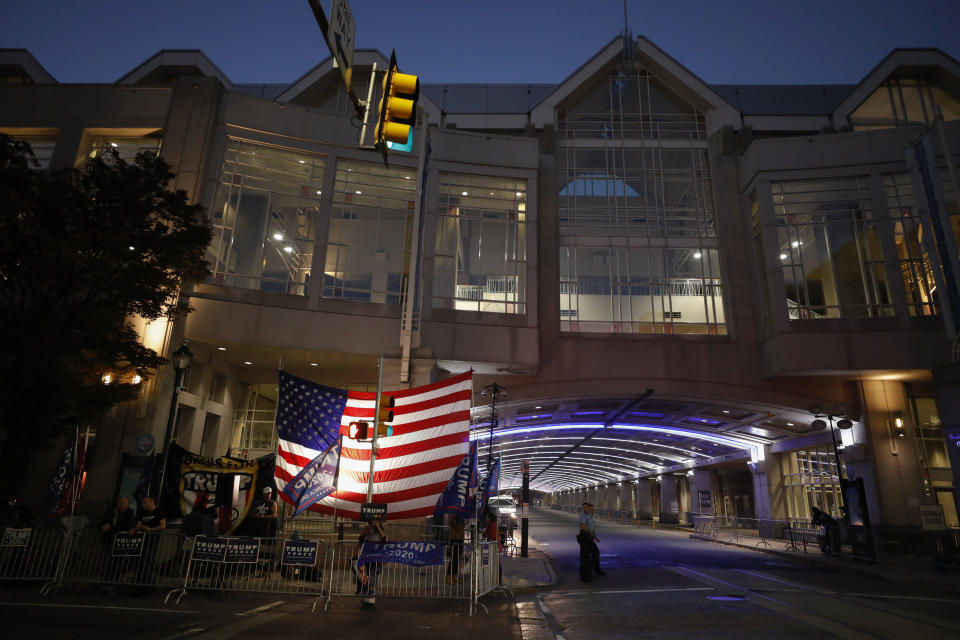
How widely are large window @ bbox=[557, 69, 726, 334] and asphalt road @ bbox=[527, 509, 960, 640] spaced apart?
34.9ft

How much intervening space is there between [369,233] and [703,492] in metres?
33.0

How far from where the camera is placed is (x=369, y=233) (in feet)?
75.6

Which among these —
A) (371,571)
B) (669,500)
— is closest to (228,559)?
(371,571)

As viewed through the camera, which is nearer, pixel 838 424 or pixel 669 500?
pixel 838 424

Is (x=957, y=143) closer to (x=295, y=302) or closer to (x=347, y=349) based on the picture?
(x=347, y=349)

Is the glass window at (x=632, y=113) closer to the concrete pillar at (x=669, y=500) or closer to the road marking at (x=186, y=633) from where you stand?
the road marking at (x=186, y=633)

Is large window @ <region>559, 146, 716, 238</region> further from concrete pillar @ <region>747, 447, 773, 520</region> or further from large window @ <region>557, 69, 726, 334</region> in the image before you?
concrete pillar @ <region>747, 447, 773, 520</region>

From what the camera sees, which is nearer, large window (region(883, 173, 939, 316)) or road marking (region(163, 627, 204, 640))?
road marking (region(163, 627, 204, 640))

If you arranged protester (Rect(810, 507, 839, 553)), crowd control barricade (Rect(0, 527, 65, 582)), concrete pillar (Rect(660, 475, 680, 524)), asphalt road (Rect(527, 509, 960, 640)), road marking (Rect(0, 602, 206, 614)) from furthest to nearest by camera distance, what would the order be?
concrete pillar (Rect(660, 475, 680, 524)), protester (Rect(810, 507, 839, 553)), crowd control barricade (Rect(0, 527, 65, 582)), road marking (Rect(0, 602, 206, 614)), asphalt road (Rect(527, 509, 960, 640))

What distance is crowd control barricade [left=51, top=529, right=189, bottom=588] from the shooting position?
10.9m

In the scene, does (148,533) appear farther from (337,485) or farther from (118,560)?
(337,485)

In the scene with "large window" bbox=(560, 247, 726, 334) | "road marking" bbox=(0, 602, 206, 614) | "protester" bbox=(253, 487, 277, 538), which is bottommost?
"road marking" bbox=(0, 602, 206, 614)

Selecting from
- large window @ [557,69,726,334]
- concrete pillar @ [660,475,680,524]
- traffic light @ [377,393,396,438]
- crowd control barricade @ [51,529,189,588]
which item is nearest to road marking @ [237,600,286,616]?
crowd control barricade @ [51,529,189,588]

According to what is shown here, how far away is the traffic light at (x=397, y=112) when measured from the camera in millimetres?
7330
